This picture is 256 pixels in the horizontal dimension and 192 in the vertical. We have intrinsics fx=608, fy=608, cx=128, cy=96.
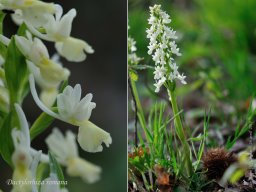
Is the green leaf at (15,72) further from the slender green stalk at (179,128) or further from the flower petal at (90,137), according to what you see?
the slender green stalk at (179,128)

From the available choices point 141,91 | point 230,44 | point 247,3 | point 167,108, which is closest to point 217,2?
point 247,3

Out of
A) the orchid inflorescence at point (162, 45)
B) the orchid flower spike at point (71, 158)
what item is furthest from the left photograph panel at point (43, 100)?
the orchid inflorescence at point (162, 45)

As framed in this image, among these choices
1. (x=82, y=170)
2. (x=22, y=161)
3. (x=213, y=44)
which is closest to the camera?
(x=22, y=161)

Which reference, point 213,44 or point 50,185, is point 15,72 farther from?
point 213,44

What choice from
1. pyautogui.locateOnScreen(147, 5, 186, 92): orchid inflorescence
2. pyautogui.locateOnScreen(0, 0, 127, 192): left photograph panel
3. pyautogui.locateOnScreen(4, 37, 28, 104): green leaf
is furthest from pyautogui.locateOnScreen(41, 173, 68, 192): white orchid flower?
pyautogui.locateOnScreen(147, 5, 186, 92): orchid inflorescence

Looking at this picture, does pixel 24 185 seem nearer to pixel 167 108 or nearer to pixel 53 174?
pixel 53 174

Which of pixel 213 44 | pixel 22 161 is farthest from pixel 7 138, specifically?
pixel 213 44
